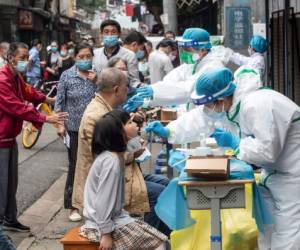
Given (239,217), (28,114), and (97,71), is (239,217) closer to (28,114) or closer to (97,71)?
(28,114)

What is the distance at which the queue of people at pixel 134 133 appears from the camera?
4.88 m

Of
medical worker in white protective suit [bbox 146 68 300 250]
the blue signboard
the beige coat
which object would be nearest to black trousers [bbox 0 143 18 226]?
the beige coat

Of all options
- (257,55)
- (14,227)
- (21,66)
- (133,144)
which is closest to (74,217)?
(14,227)

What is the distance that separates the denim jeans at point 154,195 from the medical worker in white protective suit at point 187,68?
696mm

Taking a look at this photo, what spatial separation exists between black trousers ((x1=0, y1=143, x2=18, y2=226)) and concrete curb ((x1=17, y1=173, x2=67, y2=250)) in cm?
33

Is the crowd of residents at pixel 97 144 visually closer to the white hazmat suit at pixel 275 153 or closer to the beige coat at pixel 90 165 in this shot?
the beige coat at pixel 90 165

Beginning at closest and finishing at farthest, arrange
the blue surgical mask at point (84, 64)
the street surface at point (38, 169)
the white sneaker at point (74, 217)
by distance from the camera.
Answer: the blue surgical mask at point (84, 64)
the white sneaker at point (74, 217)
the street surface at point (38, 169)

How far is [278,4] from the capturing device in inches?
440

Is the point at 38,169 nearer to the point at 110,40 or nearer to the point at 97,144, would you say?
Result: the point at 110,40

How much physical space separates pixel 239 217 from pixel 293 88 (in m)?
4.91

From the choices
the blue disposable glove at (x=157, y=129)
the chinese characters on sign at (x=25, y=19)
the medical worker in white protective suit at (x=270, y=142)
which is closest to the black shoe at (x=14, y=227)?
the blue disposable glove at (x=157, y=129)

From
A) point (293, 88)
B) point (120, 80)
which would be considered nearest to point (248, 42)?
point (293, 88)

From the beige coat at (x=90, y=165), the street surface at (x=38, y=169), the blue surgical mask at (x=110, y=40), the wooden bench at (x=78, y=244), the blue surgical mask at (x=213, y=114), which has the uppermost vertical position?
the blue surgical mask at (x=110, y=40)

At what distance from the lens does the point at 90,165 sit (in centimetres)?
590
